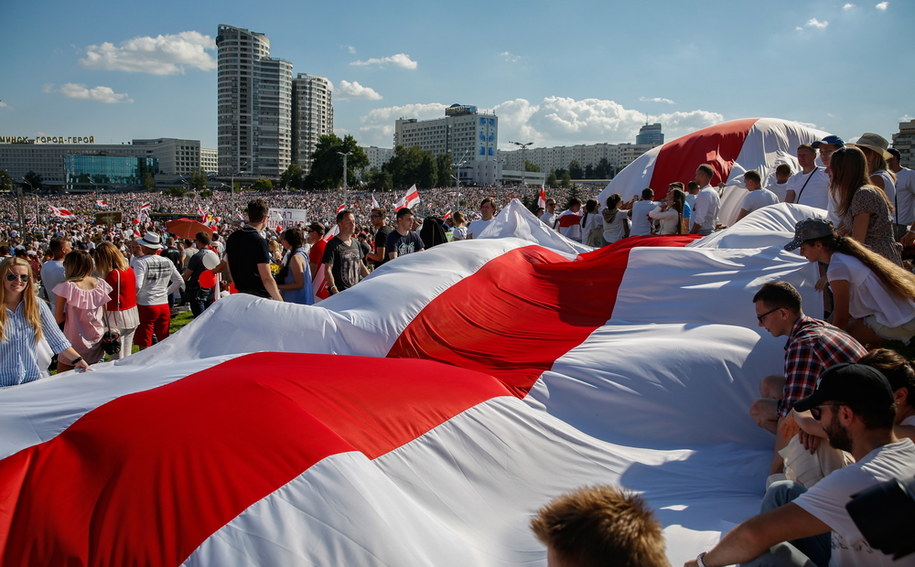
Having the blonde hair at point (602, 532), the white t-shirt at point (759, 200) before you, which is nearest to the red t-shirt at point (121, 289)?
the blonde hair at point (602, 532)

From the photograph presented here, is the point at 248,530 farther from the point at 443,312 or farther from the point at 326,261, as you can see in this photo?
the point at 326,261

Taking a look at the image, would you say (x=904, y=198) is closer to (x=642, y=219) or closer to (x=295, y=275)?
(x=642, y=219)

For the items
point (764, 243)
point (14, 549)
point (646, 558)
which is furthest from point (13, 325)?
point (764, 243)

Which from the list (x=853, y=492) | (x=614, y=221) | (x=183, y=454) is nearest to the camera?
(x=853, y=492)

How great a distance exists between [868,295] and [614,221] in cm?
612

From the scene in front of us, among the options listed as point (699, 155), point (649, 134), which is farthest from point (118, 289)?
point (649, 134)

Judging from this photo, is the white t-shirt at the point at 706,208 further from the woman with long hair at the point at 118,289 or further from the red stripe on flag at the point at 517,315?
the woman with long hair at the point at 118,289

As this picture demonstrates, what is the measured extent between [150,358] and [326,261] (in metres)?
3.16

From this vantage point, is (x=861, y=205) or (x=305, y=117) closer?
(x=861, y=205)

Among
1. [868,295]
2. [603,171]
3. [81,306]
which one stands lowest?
[81,306]

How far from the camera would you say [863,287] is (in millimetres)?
3848

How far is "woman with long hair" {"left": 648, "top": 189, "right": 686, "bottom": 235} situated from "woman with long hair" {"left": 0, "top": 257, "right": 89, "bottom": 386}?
6.85 metres

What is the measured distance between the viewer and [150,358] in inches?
144

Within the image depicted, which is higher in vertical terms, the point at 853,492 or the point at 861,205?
the point at 861,205
